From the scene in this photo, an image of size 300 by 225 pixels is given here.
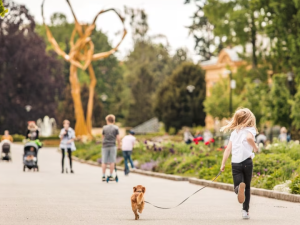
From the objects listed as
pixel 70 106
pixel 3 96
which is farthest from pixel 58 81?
pixel 70 106

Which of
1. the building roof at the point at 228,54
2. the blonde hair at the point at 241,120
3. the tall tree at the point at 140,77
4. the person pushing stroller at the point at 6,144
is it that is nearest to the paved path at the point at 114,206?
the blonde hair at the point at 241,120

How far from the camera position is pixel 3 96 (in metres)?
74.9

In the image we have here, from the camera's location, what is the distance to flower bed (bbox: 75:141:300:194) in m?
18.2

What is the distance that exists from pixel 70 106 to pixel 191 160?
67323 millimetres

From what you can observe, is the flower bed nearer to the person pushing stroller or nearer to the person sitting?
the person sitting

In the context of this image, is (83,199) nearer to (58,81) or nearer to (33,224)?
(33,224)

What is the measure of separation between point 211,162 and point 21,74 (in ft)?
178

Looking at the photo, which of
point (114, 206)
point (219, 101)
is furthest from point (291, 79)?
point (114, 206)

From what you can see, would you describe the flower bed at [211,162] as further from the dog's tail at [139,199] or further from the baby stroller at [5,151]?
the dog's tail at [139,199]

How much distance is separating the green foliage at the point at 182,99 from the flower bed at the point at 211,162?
4630 centimetres

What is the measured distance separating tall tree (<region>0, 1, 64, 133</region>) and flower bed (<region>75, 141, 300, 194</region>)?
126ft


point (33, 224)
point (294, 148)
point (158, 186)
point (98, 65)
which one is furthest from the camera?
point (98, 65)

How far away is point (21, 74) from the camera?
7662 cm

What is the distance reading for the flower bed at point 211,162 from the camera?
18.2 metres
